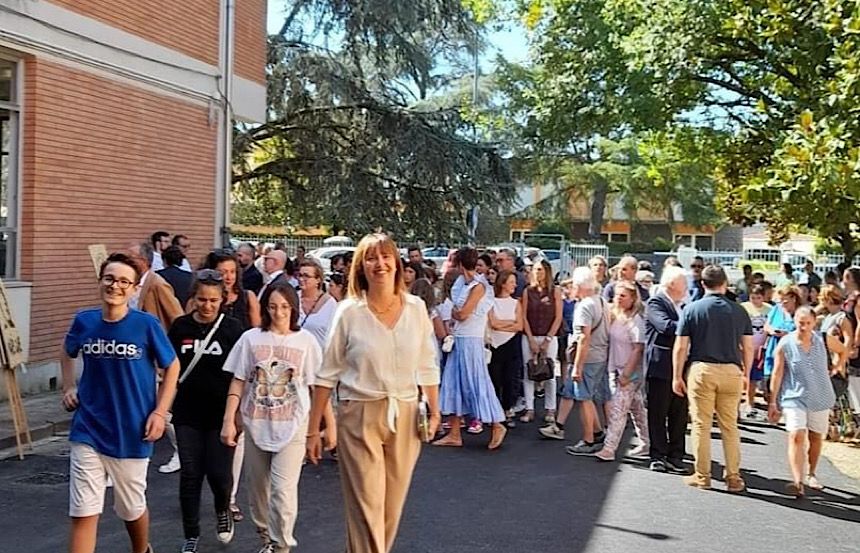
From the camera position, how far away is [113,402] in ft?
15.5

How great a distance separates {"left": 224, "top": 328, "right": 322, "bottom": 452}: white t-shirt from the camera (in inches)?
206

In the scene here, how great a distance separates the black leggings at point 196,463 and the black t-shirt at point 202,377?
0.19 ft

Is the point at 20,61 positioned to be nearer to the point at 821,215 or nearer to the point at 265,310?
the point at 265,310

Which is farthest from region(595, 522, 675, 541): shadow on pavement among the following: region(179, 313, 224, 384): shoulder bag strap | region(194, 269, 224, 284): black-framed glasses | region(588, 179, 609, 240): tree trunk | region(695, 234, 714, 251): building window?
region(695, 234, 714, 251): building window

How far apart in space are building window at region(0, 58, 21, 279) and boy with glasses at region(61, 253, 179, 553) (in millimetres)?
6767

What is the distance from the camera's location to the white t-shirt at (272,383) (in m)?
5.23

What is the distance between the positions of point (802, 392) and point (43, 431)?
22.8ft

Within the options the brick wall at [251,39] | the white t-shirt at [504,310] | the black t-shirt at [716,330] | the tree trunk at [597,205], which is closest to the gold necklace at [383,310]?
the black t-shirt at [716,330]

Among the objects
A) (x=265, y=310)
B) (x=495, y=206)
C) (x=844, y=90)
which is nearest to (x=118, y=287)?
(x=265, y=310)

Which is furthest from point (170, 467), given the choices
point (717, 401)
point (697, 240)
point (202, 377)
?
point (697, 240)

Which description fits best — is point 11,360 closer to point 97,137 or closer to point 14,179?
point 14,179

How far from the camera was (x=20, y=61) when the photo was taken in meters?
10.8

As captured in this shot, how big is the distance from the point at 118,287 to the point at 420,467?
4.06 meters

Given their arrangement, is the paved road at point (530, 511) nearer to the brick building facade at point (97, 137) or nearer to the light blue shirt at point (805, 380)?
the light blue shirt at point (805, 380)
